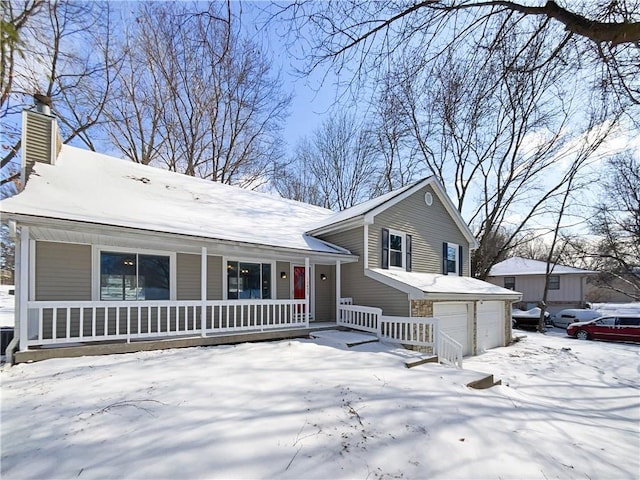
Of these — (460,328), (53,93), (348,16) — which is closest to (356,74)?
(348,16)

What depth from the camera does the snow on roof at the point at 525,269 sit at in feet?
80.3

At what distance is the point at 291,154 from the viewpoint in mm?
24547

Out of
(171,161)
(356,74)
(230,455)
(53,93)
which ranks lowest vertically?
(230,455)

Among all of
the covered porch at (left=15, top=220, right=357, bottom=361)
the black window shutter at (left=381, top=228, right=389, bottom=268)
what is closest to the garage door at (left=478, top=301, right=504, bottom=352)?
the black window shutter at (left=381, top=228, right=389, bottom=268)

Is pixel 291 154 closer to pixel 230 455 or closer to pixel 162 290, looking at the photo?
pixel 162 290

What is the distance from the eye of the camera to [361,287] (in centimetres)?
1079

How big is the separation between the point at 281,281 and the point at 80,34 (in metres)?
12.4

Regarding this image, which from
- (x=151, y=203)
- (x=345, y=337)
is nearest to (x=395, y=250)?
(x=345, y=337)

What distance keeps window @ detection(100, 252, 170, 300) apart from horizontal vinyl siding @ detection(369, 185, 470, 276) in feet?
20.9

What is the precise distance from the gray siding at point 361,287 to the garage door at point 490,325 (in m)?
4.67

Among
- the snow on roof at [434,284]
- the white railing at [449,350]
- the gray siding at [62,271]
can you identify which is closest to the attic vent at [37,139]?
Answer: the gray siding at [62,271]

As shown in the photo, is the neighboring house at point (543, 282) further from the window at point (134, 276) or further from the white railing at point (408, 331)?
the window at point (134, 276)

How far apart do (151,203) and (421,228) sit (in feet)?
31.9

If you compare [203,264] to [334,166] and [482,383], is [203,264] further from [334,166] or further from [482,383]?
[334,166]
